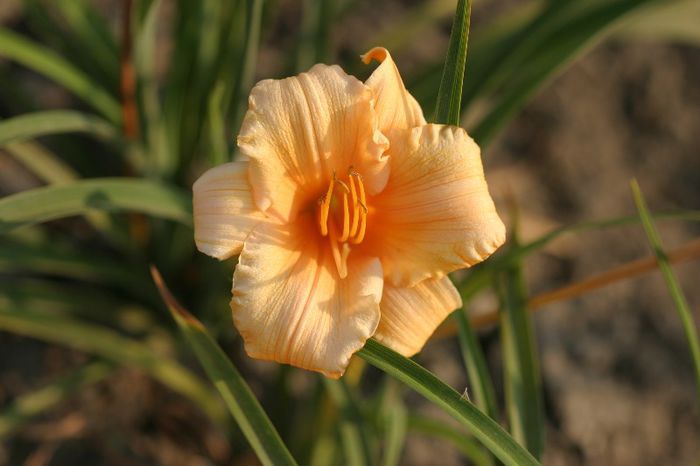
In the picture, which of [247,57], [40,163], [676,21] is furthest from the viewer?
[676,21]

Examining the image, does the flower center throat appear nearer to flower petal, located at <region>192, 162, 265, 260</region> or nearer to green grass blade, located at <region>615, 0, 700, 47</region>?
flower petal, located at <region>192, 162, 265, 260</region>

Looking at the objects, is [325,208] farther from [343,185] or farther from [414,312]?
[414,312]

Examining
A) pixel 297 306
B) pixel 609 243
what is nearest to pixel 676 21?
pixel 609 243

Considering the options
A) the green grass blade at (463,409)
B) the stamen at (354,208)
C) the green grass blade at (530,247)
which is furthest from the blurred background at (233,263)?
the green grass blade at (463,409)

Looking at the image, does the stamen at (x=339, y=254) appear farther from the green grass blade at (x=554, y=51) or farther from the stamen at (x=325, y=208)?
the green grass blade at (x=554, y=51)

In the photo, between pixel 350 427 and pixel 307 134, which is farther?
pixel 350 427

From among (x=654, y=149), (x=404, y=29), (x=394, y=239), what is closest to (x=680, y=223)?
(x=654, y=149)
